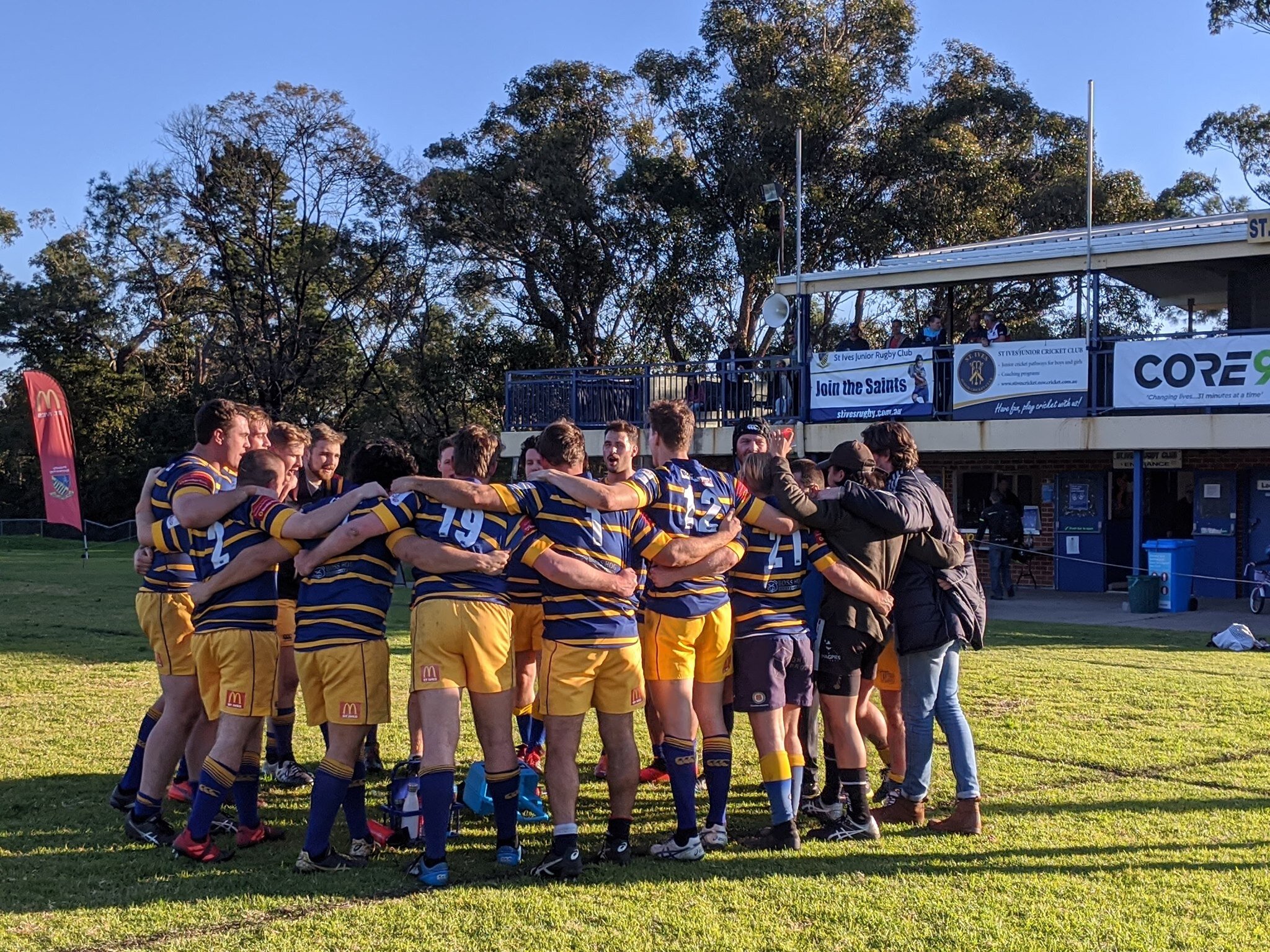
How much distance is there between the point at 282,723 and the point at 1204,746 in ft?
17.8

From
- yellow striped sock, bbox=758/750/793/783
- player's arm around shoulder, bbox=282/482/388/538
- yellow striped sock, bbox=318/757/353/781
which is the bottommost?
yellow striped sock, bbox=758/750/793/783

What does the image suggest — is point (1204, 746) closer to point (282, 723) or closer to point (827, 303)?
point (282, 723)

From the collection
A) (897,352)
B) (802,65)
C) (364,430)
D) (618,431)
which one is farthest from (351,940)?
(364,430)

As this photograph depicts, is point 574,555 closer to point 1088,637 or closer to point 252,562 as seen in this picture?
point 252,562

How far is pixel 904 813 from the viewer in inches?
229

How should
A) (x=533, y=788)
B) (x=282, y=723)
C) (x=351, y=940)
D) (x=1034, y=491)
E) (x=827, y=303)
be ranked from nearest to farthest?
(x=351, y=940) → (x=533, y=788) → (x=282, y=723) → (x=1034, y=491) → (x=827, y=303)

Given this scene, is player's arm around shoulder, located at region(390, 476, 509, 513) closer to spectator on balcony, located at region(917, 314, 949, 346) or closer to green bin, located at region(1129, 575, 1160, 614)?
green bin, located at region(1129, 575, 1160, 614)

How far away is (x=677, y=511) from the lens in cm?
543

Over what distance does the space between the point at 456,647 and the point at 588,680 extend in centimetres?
57

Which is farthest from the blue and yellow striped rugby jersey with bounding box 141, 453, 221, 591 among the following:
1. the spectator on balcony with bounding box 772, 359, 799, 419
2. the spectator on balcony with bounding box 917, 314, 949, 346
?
the spectator on balcony with bounding box 917, 314, 949, 346

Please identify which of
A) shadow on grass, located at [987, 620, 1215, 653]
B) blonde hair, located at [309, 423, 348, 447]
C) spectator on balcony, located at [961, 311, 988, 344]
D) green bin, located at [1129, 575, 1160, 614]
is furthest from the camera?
spectator on balcony, located at [961, 311, 988, 344]

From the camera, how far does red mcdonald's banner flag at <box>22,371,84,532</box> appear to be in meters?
23.0

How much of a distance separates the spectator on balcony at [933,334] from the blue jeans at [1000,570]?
3.33 m

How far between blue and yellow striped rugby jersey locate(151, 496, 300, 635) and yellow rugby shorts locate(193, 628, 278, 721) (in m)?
0.04
